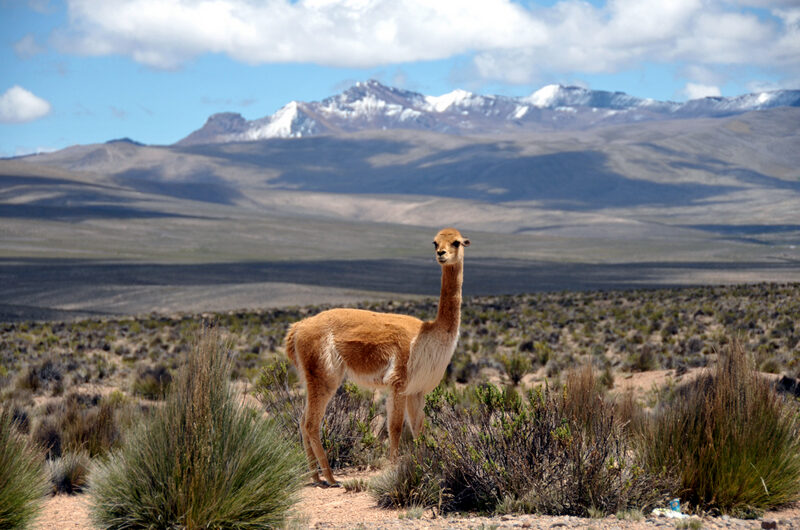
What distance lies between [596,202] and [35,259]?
137 m

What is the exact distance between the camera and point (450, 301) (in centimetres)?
685

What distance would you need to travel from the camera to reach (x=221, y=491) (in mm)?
5258

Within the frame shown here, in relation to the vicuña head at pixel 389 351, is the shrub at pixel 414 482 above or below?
below

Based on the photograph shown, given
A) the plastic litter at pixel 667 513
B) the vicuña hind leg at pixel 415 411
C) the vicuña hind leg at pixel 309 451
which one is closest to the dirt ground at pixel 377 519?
the plastic litter at pixel 667 513

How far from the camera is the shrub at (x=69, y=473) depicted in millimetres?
7727

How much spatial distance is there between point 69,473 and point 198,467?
341 centimetres

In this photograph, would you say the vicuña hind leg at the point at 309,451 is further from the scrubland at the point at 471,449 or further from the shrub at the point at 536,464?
the shrub at the point at 536,464

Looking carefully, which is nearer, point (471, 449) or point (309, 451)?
point (471, 449)

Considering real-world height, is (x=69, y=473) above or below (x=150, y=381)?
above

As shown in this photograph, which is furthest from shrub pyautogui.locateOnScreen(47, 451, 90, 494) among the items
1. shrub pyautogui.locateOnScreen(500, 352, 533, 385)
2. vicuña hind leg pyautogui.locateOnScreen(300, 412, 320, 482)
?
shrub pyautogui.locateOnScreen(500, 352, 533, 385)

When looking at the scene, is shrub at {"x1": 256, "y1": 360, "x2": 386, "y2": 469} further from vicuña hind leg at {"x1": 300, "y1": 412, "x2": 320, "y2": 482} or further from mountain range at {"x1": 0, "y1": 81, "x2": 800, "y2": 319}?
mountain range at {"x1": 0, "y1": 81, "x2": 800, "y2": 319}

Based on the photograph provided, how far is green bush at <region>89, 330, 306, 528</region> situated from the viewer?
204 inches

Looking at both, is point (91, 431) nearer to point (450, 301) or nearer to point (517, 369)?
point (450, 301)

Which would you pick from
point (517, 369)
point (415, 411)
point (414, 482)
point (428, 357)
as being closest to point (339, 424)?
point (415, 411)
